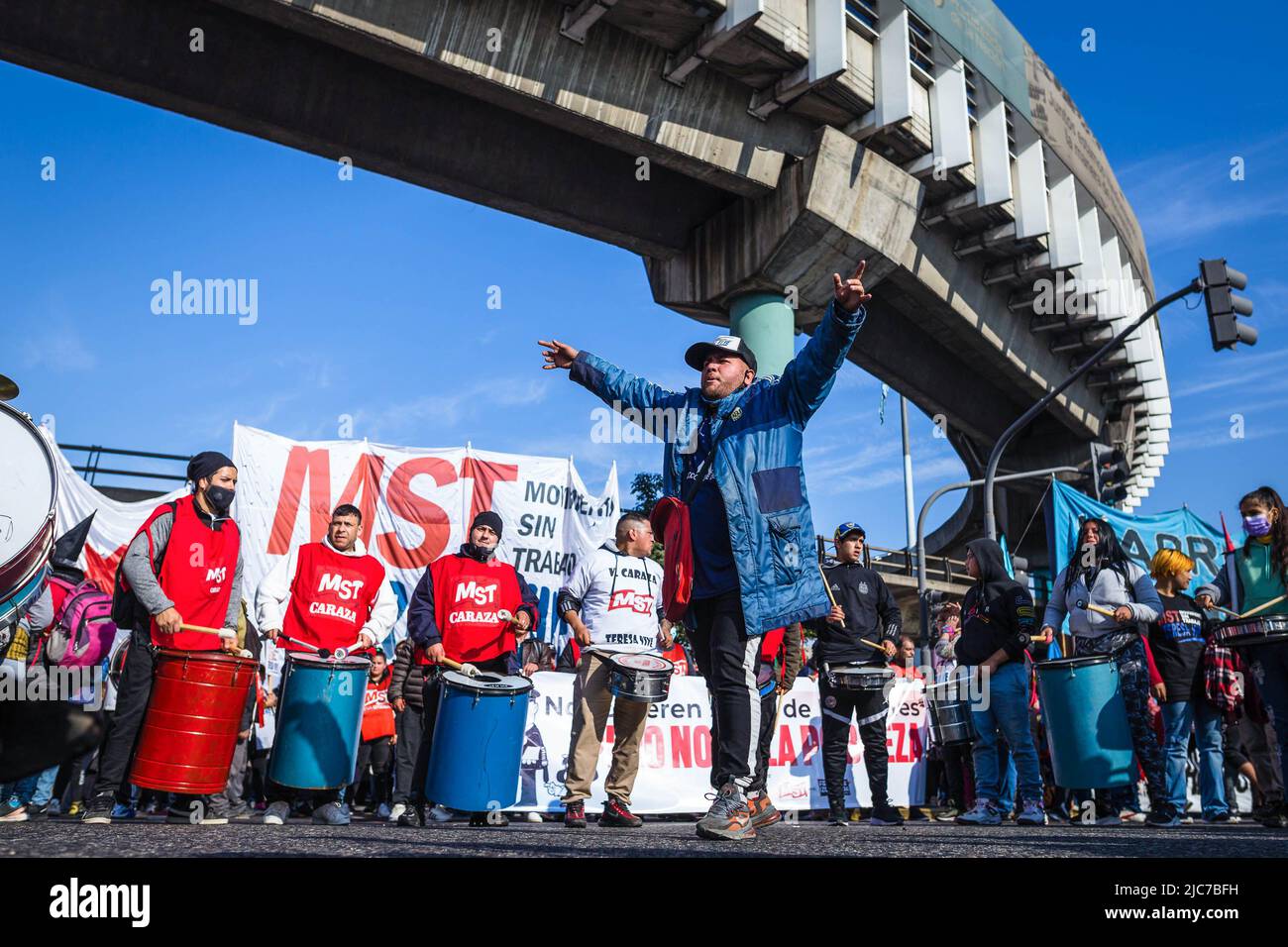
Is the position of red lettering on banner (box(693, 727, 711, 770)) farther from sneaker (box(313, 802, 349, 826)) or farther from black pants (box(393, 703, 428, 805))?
sneaker (box(313, 802, 349, 826))

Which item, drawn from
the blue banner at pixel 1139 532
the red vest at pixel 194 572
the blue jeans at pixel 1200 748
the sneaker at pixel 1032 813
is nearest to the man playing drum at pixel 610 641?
the red vest at pixel 194 572

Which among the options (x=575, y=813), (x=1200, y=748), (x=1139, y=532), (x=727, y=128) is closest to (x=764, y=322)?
(x=727, y=128)

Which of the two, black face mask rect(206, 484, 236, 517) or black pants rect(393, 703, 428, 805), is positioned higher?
black face mask rect(206, 484, 236, 517)

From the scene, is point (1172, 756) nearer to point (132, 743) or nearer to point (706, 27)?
point (132, 743)

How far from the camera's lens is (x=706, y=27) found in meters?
13.0

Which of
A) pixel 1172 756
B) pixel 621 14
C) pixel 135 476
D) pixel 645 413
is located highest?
pixel 621 14

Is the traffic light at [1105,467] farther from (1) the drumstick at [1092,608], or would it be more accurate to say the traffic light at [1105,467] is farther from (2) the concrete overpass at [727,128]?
(1) the drumstick at [1092,608]

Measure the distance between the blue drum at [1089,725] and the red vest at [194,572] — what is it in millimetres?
5898

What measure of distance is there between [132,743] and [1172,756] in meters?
8.01

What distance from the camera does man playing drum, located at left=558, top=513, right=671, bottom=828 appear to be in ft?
23.6

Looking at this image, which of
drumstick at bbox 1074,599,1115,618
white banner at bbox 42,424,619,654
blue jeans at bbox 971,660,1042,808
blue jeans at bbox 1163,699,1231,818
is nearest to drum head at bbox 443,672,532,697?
blue jeans at bbox 971,660,1042,808

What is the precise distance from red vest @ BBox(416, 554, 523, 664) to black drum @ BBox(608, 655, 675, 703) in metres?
1.63

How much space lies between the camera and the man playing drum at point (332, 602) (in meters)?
6.73
